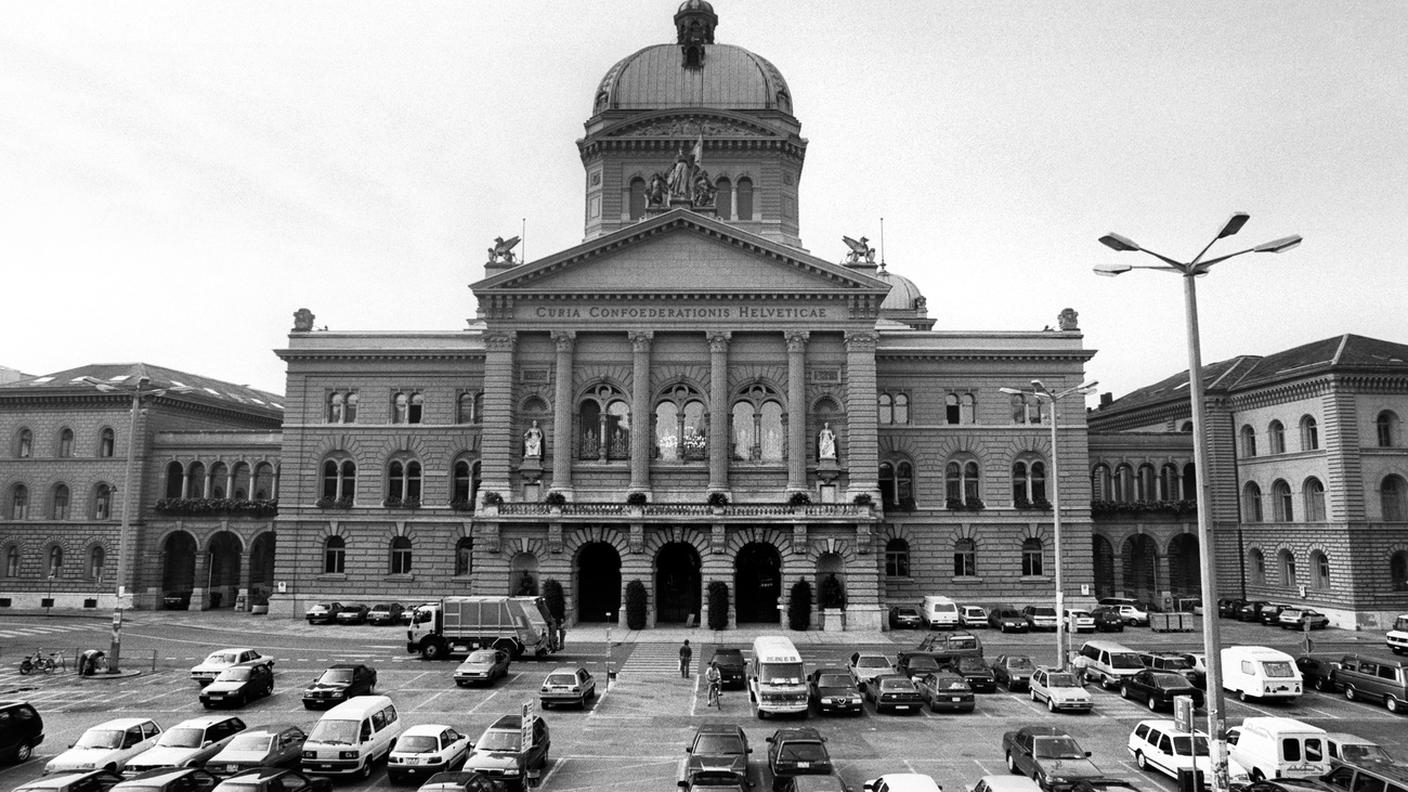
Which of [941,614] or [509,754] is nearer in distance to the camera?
[509,754]

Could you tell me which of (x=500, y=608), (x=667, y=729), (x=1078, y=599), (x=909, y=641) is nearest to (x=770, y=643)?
(x=667, y=729)

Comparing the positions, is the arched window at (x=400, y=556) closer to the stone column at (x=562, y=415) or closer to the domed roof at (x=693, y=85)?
the stone column at (x=562, y=415)

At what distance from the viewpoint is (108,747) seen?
1056 inches

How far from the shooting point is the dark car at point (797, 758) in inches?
988

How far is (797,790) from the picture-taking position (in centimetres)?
2262

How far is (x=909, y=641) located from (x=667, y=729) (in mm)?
24329

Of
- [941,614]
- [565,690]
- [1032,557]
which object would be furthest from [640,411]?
[1032,557]

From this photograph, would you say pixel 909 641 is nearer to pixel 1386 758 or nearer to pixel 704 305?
pixel 704 305

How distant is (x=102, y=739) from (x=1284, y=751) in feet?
102

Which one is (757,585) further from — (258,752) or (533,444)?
(258,752)

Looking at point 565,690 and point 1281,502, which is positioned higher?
point 1281,502

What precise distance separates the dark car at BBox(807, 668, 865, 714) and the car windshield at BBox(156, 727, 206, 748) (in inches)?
747

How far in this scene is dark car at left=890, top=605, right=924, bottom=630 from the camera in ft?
196

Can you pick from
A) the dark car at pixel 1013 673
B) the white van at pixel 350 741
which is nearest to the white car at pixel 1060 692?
the dark car at pixel 1013 673
